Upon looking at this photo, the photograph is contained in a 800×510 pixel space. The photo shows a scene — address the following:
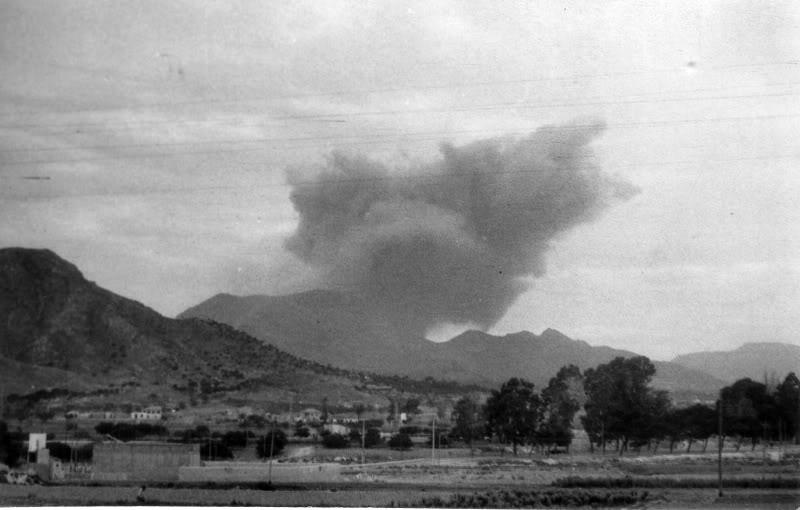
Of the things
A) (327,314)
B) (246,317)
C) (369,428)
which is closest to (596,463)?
(369,428)

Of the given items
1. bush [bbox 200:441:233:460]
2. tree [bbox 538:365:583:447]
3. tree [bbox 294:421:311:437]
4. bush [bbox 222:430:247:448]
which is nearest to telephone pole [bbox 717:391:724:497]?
tree [bbox 538:365:583:447]

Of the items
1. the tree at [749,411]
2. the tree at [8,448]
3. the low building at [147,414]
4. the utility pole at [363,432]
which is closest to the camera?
the tree at [749,411]

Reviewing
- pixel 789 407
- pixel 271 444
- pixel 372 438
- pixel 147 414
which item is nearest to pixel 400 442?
pixel 372 438

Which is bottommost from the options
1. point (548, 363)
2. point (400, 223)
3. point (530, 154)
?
point (548, 363)

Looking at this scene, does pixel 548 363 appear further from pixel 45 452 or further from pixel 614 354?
pixel 45 452

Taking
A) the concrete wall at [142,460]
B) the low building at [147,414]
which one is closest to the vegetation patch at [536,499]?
the concrete wall at [142,460]

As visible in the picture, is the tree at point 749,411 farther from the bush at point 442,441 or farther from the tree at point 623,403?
the bush at point 442,441
